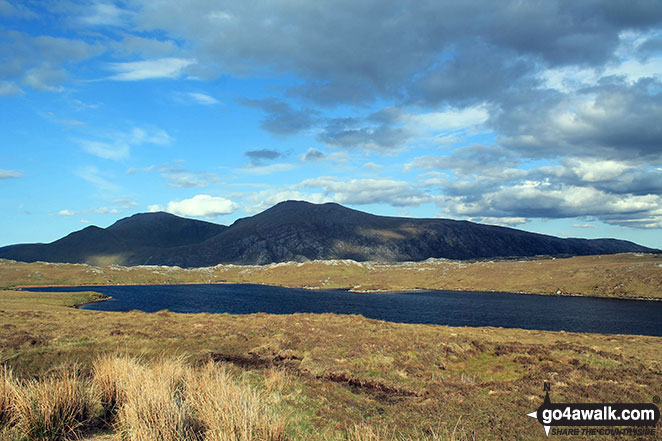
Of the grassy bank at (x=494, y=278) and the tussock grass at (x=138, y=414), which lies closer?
the tussock grass at (x=138, y=414)

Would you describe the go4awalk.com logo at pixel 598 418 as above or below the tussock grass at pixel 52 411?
below

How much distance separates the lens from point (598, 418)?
47.5ft

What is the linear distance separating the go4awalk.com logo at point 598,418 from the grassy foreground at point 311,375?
23.9 inches

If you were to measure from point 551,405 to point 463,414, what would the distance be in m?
4.36

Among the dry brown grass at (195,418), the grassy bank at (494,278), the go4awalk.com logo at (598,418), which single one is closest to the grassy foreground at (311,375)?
the dry brown grass at (195,418)

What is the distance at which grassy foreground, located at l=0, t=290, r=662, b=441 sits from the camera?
10241mm

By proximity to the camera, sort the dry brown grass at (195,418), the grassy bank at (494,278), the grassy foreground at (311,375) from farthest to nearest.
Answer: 1. the grassy bank at (494,278)
2. the grassy foreground at (311,375)
3. the dry brown grass at (195,418)

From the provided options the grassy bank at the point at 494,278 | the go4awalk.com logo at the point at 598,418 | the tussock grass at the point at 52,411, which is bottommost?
the grassy bank at the point at 494,278

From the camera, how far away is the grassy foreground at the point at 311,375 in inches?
403

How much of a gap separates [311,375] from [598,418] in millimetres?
13284

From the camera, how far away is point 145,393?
10.3m

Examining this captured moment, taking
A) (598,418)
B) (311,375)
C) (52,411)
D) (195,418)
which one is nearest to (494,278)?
(311,375)

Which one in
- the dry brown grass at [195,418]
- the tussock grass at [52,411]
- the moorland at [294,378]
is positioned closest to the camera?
the dry brown grass at [195,418]

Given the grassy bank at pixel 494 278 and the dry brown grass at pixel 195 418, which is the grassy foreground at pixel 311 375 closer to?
the dry brown grass at pixel 195 418
